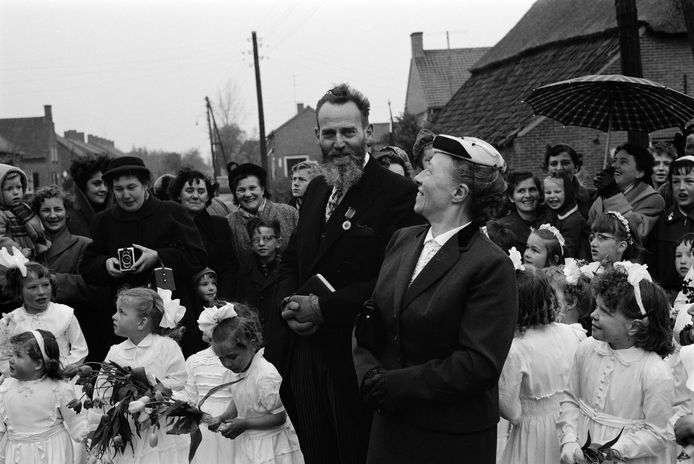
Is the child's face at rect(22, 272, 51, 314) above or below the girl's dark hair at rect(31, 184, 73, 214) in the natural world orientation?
below

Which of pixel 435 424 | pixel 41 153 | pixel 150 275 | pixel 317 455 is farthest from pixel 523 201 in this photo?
pixel 41 153

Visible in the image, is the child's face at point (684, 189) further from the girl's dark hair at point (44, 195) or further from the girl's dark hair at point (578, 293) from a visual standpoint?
the girl's dark hair at point (44, 195)

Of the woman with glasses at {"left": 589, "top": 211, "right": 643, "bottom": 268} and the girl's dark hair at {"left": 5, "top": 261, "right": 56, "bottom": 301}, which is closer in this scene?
the woman with glasses at {"left": 589, "top": 211, "right": 643, "bottom": 268}

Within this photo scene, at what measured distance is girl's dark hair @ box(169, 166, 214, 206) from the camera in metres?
8.01

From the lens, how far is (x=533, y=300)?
467cm

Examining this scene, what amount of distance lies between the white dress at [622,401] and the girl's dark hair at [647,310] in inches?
2.4

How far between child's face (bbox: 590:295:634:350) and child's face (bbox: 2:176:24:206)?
5.18 m

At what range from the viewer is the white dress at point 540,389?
4.64 metres

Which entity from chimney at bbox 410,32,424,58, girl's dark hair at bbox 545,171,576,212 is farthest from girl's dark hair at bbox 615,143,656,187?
chimney at bbox 410,32,424,58

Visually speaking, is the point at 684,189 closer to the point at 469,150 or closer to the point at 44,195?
the point at 469,150

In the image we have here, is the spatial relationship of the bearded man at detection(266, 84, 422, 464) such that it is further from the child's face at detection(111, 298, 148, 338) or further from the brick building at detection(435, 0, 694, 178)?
the brick building at detection(435, 0, 694, 178)

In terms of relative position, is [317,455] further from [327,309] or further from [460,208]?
[460,208]

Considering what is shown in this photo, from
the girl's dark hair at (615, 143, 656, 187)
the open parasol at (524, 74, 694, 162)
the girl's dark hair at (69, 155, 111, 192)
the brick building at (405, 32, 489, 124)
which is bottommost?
the girl's dark hair at (615, 143, 656, 187)

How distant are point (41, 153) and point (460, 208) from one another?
82.1m
